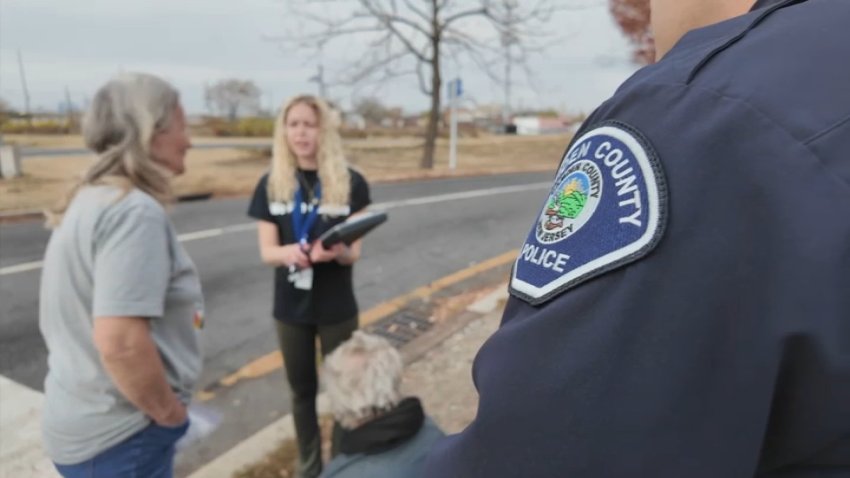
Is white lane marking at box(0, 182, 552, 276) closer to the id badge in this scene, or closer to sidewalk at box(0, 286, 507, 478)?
sidewalk at box(0, 286, 507, 478)

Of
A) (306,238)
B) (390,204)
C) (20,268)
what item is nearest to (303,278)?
(306,238)

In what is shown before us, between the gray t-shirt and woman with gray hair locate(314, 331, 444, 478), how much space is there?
0.57 meters

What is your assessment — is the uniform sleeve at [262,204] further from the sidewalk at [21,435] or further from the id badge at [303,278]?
the sidewalk at [21,435]

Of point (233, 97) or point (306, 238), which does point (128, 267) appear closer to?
point (306, 238)

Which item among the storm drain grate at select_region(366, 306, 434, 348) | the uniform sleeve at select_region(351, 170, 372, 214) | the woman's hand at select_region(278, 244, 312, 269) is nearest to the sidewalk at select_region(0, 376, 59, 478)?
the woman's hand at select_region(278, 244, 312, 269)

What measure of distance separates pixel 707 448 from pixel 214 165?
20798 mm

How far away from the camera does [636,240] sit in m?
0.59

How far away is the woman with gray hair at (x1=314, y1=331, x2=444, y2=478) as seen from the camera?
1.95 metres

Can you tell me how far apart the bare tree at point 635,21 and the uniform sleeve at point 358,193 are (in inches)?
67.6

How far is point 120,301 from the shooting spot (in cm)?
165

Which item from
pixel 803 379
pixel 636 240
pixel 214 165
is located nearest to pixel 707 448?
pixel 803 379

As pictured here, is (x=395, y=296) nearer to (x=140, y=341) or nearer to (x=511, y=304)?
(x=140, y=341)

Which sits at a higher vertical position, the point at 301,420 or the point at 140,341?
the point at 140,341

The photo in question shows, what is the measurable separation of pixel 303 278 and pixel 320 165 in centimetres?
56
